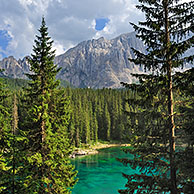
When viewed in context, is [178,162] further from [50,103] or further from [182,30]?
[50,103]

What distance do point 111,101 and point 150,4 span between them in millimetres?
84195

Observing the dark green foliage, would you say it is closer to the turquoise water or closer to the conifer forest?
the turquoise water

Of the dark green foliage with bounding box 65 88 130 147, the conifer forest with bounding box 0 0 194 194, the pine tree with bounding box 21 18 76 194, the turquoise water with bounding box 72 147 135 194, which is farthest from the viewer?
the dark green foliage with bounding box 65 88 130 147

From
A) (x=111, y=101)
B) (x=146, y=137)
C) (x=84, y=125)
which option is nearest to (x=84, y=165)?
(x=84, y=125)

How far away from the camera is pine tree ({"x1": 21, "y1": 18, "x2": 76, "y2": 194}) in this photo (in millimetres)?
12094

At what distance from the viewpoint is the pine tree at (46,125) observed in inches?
476

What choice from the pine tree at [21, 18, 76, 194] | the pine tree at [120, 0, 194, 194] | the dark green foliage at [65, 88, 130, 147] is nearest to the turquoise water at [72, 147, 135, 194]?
the dark green foliage at [65, 88, 130, 147]

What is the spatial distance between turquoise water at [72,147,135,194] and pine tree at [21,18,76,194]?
18664mm

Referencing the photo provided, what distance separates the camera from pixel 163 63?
8477 millimetres

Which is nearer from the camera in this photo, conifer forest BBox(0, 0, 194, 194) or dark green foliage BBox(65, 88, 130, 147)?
conifer forest BBox(0, 0, 194, 194)

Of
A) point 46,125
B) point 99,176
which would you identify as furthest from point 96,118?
point 46,125

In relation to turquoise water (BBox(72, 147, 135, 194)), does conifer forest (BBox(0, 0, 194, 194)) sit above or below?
above

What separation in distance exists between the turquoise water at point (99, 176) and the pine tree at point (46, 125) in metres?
18.7

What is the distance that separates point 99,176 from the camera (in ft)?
122
